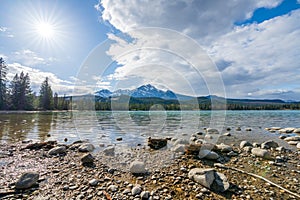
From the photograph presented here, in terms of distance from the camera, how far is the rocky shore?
3789mm

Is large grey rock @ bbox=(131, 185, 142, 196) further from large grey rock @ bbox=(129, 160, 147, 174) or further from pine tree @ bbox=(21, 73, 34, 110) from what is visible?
pine tree @ bbox=(21, 73, 34, 110)

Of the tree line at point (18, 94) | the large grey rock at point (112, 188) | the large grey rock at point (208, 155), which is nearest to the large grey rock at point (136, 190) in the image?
the large grey rock at point (112, 188)

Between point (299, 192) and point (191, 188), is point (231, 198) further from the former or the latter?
point (299, 192)

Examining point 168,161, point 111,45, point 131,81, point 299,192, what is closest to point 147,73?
point 131,81

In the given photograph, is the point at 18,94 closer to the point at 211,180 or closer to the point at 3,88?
the point at 3,88

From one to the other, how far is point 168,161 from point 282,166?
3.84 metres

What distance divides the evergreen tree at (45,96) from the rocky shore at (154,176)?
64.0m

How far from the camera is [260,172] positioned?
16.3 feet

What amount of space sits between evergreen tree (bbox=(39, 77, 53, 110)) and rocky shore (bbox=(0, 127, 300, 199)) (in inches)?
2519

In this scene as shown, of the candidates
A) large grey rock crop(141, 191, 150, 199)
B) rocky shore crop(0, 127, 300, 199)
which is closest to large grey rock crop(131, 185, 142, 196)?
rocky shore crop(0, 127, 300, 199)

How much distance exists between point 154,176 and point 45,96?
6929 centimetres

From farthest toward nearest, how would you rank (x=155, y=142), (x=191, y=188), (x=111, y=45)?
(x=111, y=45), (x=155, y=142), (x=191, y=188)

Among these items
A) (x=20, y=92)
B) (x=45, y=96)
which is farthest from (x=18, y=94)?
(x=45, y=96)

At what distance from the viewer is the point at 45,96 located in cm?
6153
